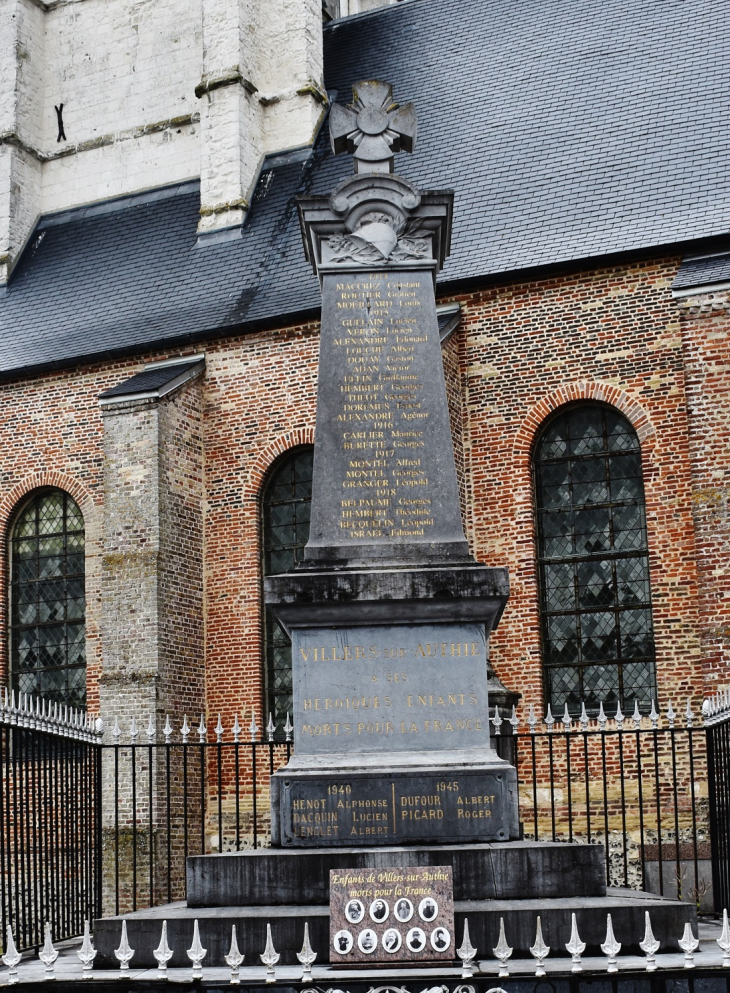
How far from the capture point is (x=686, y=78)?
50.4 ft

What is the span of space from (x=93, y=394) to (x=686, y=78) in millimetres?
8023

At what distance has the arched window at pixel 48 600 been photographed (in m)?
16.1

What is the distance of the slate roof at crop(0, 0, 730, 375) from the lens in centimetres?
1437

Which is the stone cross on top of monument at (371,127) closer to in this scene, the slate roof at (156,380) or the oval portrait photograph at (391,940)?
the oval portrait photograph at (391,940)

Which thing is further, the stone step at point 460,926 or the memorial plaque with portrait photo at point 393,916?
the stone step at point 460,926

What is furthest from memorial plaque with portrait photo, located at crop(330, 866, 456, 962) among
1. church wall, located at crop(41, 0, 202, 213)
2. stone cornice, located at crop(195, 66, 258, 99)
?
church wall, located at crop(41, 0, 202, 213)

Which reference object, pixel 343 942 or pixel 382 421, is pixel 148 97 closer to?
pixel 382 421

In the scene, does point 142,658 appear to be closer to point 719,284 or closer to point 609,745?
point 609,745

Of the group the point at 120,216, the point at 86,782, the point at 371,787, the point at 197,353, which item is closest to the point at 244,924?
the point at 371,787

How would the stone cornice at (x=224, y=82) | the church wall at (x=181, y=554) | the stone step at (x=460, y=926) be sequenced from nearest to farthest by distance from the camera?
the stone step at (x=460, y=926), the church wall at (x=181, y=554), the stone cornice at (x=224, y=82)

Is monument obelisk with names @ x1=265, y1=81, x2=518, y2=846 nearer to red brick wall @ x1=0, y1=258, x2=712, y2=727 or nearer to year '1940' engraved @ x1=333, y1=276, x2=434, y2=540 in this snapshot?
year '1940' engraved @ x1=333, y1=276, x2=434, y2=540

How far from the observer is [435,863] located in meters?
6.35

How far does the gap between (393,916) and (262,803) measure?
29.4ft

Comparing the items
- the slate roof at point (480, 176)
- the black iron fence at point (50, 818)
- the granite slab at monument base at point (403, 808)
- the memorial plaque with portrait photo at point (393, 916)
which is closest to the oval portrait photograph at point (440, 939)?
the memorial plaque with portrait photo at point (393, 916)
